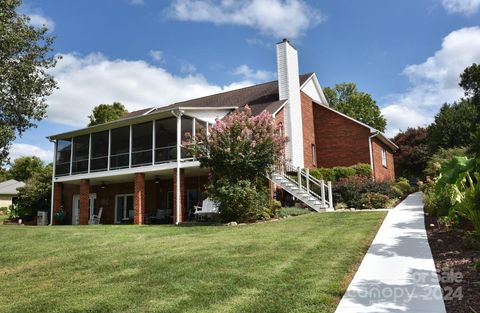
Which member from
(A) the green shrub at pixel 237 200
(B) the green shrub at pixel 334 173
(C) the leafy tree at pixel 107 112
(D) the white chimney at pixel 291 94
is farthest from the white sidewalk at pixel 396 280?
(C) the leafy tree at pixel 107 112

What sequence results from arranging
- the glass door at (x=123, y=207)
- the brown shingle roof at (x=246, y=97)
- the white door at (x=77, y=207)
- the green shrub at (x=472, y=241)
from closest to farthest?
the green shrub at (x=472, y=241), the brown shingle roof at (x=246, y=97), the glass door at (x=123, y=207), the white door at (x=77, y=207)

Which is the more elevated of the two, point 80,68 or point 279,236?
point 80,68

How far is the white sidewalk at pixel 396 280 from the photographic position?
16.9 feet

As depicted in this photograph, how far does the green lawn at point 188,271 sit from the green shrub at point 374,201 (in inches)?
216

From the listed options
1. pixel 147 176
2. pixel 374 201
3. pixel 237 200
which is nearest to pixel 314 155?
pixel 374 201

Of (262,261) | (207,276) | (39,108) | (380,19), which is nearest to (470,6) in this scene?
(380,19)

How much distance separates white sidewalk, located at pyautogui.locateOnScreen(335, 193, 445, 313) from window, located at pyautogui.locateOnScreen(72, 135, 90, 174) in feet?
61.9

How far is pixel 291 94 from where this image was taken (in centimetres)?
2334

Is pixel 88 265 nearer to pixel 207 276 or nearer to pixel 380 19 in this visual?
pixel 207 276

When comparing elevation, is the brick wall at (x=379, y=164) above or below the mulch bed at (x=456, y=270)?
above

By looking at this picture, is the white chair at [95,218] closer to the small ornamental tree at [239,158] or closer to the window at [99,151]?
the window at [99,151]

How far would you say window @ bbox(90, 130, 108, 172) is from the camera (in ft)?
75.9

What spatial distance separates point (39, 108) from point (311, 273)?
44.0 feet

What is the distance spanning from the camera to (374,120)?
43.4 metres
